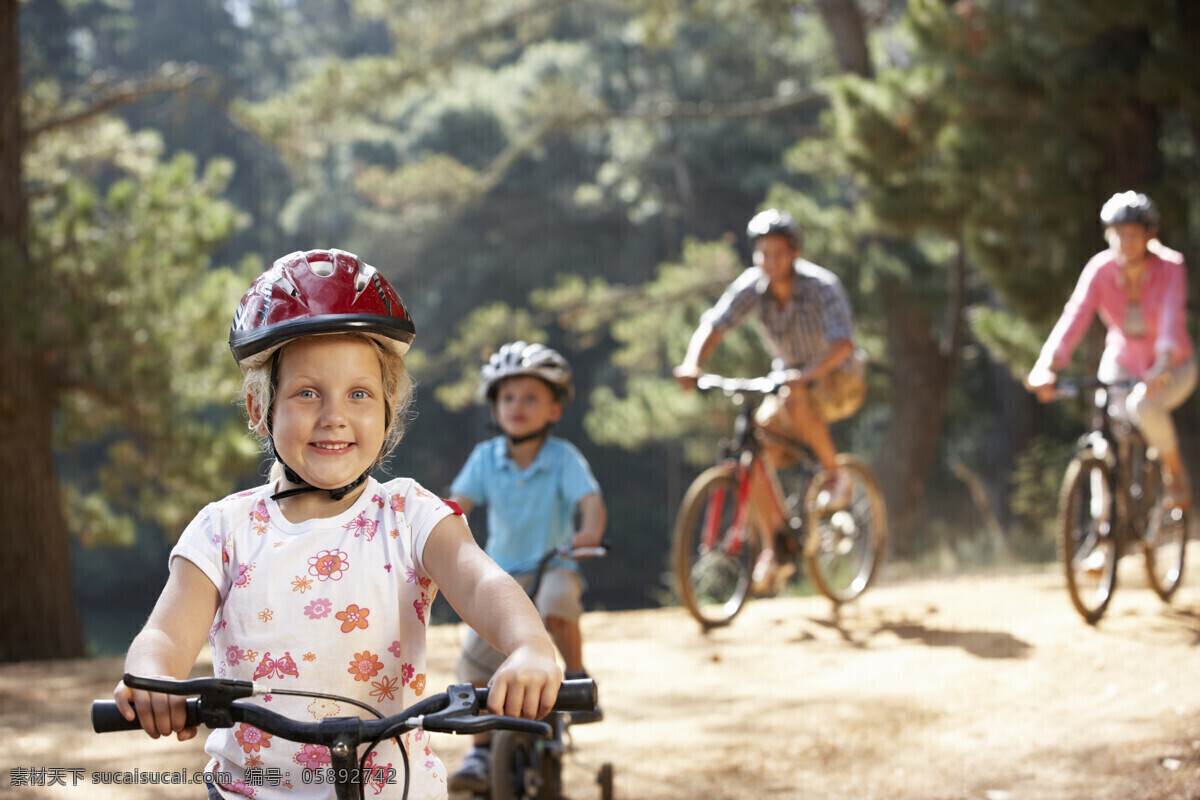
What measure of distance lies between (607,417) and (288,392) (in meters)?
16.0

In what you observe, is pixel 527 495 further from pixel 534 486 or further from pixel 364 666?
pixel 364 666

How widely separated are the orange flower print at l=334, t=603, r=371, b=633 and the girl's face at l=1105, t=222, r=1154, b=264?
5.08 m

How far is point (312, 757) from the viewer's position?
2.10 m

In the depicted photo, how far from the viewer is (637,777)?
4812 millimetres

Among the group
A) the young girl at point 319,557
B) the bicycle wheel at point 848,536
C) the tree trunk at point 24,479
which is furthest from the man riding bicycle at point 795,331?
the tree trunk at point 24,479

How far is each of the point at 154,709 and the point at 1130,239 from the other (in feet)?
18.3

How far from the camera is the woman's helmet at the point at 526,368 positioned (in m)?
4.33

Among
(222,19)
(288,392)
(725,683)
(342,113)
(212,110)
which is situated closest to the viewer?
(288,392)

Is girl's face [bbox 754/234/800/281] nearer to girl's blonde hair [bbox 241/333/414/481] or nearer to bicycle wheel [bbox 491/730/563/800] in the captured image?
bicycle wheel [bbox 491/730/563/800]

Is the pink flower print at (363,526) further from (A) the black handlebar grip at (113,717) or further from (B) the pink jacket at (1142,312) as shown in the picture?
(B) the pink jacket at (1142,312)

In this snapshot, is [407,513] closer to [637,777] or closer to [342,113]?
[637,777]

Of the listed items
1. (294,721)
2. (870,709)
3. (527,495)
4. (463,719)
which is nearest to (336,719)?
(294,721)

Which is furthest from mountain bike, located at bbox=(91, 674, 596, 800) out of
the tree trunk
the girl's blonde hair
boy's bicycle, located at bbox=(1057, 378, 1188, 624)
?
the tree trunk

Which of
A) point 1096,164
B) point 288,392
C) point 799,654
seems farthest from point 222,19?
point 288,392
